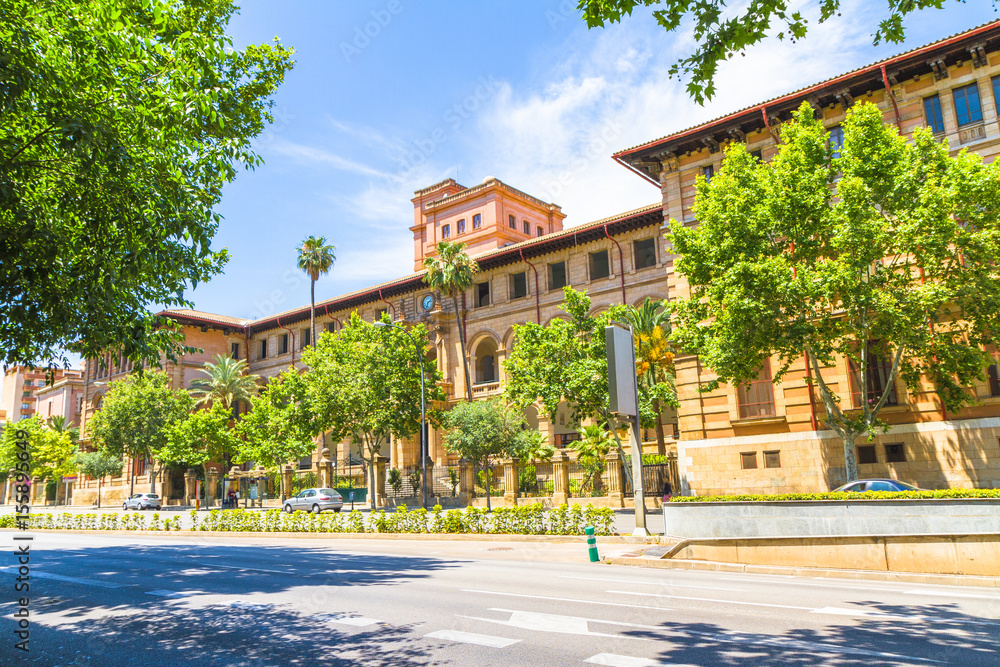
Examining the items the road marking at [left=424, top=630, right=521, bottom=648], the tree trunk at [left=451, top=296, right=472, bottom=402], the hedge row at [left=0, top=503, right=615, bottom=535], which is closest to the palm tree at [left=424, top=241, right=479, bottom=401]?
the tree trunk at [left=451, top=296, right=472, bottom=402]

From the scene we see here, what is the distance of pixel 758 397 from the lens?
2958cm

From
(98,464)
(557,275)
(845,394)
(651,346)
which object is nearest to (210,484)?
(98,464)

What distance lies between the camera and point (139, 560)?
58.9ft

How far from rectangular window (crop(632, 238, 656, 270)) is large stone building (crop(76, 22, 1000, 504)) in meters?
0.07

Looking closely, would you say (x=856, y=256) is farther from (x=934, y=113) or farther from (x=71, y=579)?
(x=71, y=579)

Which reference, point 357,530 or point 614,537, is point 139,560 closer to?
point 357,530

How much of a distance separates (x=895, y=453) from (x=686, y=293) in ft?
35.1

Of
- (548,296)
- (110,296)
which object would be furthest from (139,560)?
(548,296)

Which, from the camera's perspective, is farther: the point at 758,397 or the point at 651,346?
the point at 651,346

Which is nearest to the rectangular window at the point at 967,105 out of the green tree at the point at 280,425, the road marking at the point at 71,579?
the road marking at the point at 71,579

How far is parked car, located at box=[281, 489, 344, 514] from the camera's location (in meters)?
39.9

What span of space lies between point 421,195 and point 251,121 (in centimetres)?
5137

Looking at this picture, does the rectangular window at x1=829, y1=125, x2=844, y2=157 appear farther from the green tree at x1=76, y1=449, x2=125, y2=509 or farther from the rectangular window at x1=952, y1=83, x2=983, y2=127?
the green tree at x1=76, y1=449, x2=125, y2=509

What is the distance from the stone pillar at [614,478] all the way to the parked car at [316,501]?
53.4 ft
